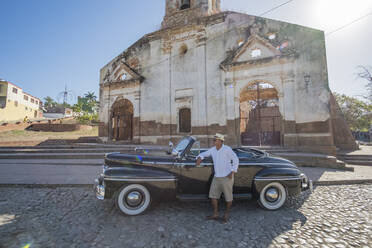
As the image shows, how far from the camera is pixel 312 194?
14.9 feet

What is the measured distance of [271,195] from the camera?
372 centimetres

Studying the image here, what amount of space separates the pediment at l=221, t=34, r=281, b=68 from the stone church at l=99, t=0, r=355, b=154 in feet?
0.19

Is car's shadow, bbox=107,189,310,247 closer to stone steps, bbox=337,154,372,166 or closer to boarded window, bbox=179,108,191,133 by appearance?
stone steps, bbox=337,154,372,166

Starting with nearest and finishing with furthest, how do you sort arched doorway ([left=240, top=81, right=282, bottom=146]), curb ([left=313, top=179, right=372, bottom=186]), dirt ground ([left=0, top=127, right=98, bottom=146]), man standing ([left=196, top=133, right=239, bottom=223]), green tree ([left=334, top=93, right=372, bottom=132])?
man standing ([left=196, top=133, right=239, bottom=223]) < curb ([left=313, top=179, right=372, bottom=186]) < arched doorway ([left=240, top=81, right=282, bottom=146]) < dirt ground ([left=0, top=127, right=98, bottom=146]) < green tree ([left=334, top=93, right=372, bottom=132])

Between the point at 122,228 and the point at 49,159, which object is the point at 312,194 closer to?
the point at 122,228

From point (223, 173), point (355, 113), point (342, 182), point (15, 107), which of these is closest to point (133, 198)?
point (223, 173)

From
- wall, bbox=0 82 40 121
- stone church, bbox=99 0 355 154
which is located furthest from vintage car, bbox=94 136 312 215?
wall, bbox=0 82 40 121

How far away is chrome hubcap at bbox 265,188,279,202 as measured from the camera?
372 centimetres

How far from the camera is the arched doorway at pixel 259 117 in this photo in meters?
13.0

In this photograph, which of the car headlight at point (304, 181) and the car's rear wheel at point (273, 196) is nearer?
the car's rear wheel at point (273, 196)

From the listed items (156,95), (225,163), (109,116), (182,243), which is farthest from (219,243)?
(109,116)

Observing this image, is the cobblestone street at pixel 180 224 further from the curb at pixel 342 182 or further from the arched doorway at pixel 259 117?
the arched doorway at pixel 259 117

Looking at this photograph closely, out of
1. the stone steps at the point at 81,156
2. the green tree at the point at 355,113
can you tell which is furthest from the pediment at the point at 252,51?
the green tree at the point at 355,113

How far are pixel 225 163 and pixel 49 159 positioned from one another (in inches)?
416
